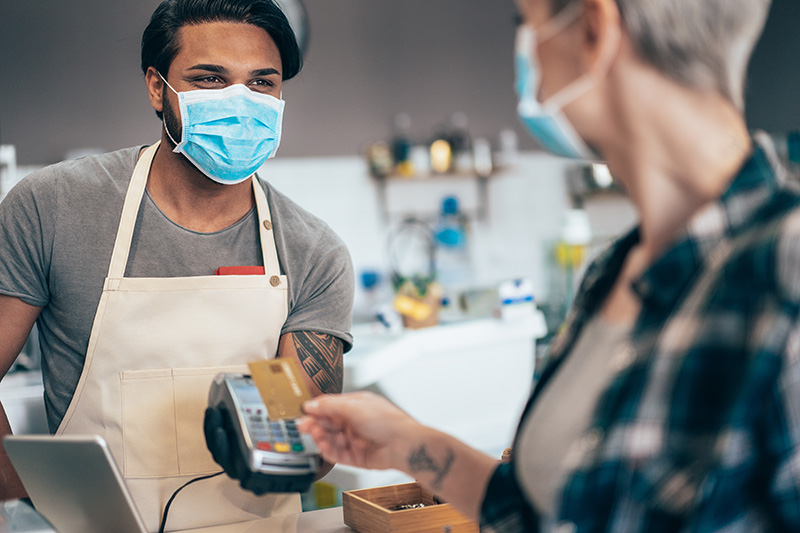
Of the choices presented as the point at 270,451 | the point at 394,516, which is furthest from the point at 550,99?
the point at 394,516

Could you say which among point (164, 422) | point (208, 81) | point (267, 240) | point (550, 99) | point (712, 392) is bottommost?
point (164, 422)

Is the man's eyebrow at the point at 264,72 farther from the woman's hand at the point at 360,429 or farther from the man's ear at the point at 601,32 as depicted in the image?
the man's ear at the point at 601,32

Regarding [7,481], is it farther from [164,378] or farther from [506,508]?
[506,508]

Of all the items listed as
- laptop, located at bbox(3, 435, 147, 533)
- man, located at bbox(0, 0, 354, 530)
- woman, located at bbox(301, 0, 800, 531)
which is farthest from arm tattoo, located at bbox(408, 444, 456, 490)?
man, located at bbox(0, 0, 354, 530)

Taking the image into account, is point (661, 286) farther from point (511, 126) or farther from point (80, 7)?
point (511, 126)

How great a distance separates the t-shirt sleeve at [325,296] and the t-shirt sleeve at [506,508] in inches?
31.6

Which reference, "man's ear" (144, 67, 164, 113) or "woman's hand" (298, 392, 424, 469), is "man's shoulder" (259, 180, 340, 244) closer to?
"man's ear" (144, 67, 164, 113)

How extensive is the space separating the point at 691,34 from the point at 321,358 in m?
1.17

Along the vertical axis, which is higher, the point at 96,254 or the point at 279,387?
the point at 96,254

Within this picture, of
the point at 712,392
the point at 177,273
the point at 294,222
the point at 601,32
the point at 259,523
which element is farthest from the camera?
the point at 294,222

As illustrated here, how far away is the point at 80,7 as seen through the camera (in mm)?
3613

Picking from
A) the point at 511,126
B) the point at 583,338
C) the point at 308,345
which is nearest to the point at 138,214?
the point at 308,345

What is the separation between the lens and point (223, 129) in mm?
1802

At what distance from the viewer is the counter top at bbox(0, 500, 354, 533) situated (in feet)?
4.34
